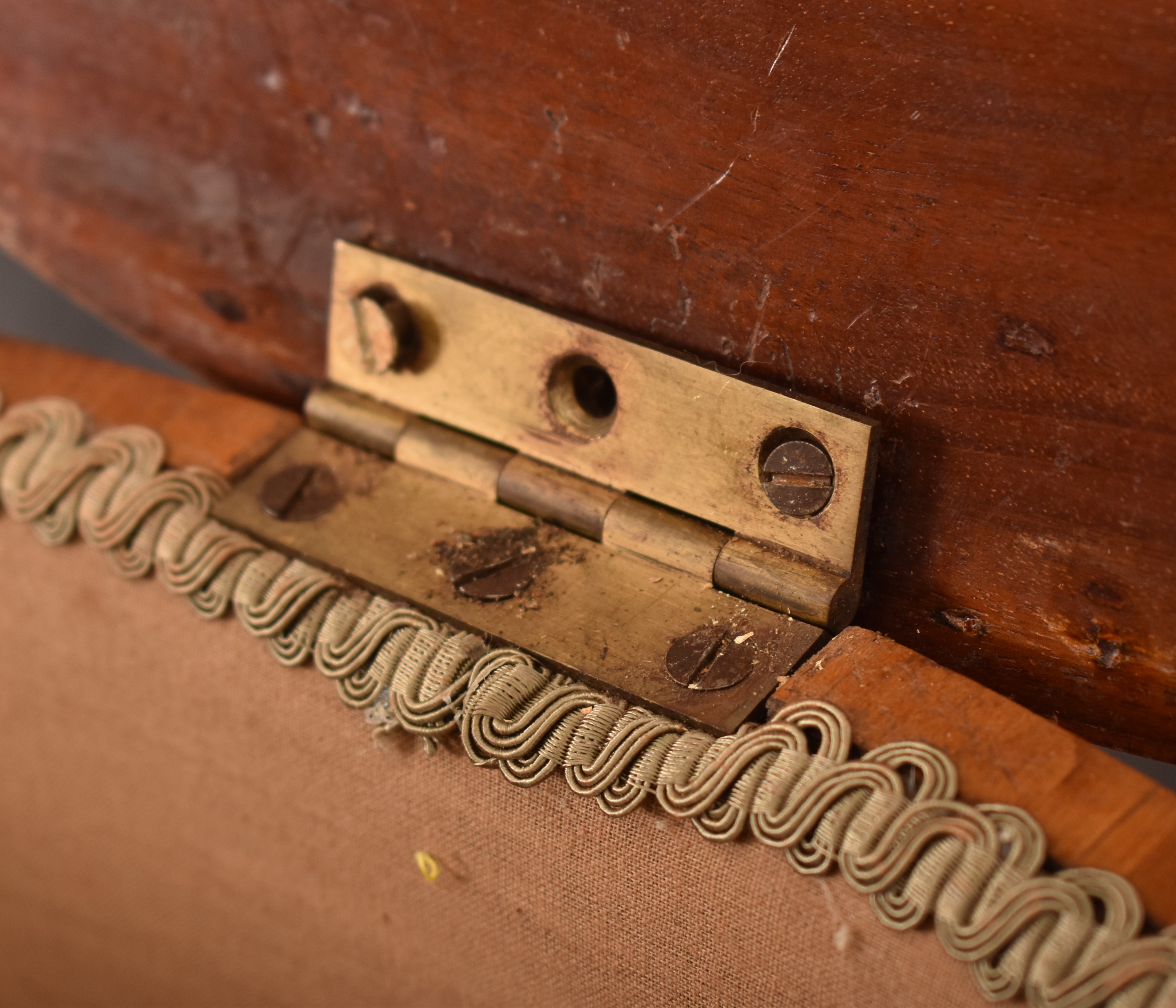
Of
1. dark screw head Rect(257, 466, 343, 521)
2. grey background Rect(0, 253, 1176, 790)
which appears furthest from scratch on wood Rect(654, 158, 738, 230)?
grey background Rect(0, 253, 1176, 790)

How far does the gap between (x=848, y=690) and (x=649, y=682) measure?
8 centimetres

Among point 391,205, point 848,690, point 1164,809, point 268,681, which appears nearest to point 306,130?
point 391,205

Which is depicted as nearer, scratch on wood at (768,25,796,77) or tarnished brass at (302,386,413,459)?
scratch on wood at (768,25,796,77)

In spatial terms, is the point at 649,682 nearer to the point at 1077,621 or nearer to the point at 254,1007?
the point at 1077,621

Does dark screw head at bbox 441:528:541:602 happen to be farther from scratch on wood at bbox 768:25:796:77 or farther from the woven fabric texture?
scratch on wood at bbox 768:25:796:77

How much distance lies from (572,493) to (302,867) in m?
0.27

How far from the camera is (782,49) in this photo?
0.47 metres

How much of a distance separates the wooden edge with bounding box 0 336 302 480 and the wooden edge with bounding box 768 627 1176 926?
334 millimetres

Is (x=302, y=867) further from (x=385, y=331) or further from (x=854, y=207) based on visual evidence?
(x=854, y=207)

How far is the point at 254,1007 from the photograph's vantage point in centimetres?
77

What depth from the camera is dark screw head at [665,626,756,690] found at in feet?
1.72

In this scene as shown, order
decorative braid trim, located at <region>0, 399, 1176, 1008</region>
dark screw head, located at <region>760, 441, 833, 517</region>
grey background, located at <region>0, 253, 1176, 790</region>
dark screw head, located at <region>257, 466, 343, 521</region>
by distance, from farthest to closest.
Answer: grey background, located at <region>0, 253, 1176, 790</region>, dark screw head, located at <region>257, 466, 343, 521</region>, dark screw head, located at <region>760, 441, 833, 517</region>, decorative braid trim, located at <region>0, 399, 1176, 1008</region>

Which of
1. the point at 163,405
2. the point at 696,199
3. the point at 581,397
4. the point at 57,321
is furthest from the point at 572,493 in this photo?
the point at 57,321

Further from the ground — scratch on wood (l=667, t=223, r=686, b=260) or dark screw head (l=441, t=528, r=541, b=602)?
scratch on wood (l=667, t=223, r=686, b=260)
